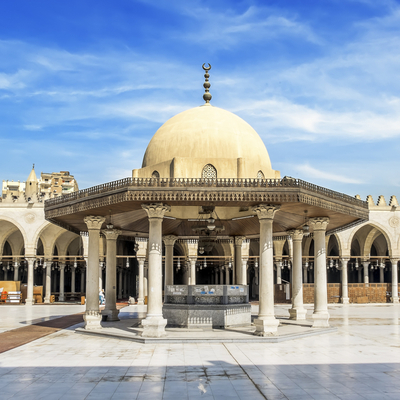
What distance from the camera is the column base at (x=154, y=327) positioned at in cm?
1330

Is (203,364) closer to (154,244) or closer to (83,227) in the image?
(154,244)

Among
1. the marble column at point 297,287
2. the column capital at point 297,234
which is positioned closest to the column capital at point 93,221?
the marble column at point 297,287

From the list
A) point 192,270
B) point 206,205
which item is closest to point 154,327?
point 206,205

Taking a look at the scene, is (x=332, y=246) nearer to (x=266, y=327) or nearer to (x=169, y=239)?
(x=169, y=239)

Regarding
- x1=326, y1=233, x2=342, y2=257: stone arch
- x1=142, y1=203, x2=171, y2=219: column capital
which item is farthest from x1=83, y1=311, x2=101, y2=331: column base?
x1=326, y1=233, x2=342, y2=257: stone arch

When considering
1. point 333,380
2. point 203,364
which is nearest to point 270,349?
point 203,364

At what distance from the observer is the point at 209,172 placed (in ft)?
52.3

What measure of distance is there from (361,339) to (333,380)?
6110mm

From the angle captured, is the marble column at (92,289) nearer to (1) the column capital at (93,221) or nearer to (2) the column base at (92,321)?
(2) the column base at (92,321)

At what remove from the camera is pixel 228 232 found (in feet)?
71.5

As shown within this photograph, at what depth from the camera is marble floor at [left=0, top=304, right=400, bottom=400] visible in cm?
754

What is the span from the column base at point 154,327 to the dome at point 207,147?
15.8 ft

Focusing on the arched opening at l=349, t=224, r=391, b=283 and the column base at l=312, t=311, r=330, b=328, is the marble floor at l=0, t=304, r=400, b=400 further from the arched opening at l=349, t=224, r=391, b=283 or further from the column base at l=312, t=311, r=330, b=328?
the arched opening at l=349, t=224, r=391, b=283

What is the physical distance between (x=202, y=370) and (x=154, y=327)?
14.0 feet
